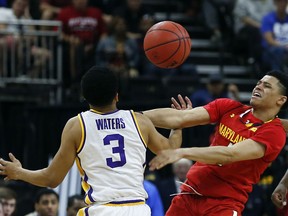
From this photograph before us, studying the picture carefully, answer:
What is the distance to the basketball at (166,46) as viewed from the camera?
8453mm

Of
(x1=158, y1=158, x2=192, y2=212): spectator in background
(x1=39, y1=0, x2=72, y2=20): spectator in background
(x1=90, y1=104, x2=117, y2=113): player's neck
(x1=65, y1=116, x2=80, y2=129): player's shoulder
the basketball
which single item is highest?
the basketball

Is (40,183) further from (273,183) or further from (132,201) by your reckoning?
(273,183)

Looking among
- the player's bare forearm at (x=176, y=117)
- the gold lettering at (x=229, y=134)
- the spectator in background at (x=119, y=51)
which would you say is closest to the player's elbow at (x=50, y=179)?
the player's bare forearm at (x=176, y=117)

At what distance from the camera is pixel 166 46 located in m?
8.45

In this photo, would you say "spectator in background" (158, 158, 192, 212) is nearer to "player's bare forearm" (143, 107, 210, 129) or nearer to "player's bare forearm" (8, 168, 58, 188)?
"player's bare forearm" (143, 107, 210, 129)

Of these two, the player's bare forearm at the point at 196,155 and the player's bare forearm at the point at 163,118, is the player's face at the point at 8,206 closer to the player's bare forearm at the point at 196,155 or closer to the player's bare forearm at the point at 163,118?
the player's bare forearm at the point at 163,118

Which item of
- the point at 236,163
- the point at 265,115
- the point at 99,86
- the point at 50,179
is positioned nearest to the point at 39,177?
the point at 50,179

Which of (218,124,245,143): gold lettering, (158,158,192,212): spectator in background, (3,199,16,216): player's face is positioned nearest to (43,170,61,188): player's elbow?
(218,124,245,143): gold lettering

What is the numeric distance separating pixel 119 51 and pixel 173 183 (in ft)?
10.3

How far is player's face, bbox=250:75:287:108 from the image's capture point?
26.2 ft

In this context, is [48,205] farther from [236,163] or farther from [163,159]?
[163,159]

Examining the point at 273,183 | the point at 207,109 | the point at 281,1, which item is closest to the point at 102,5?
the point at 281,1

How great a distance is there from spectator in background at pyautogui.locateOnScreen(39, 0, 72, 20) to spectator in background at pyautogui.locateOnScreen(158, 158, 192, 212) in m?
4.27

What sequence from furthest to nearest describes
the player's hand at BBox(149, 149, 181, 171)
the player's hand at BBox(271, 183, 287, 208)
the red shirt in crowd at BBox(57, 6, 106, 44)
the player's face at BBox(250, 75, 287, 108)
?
1. the red shirt in crowd at BBox(57, 6, 106, 44)
2. the player's hand at BBox(271, 183, 287, 208)
3. the player's face at BBox(250, 75, 287, 108)
4. the player's hand at BBox(149, 149, 181, 171)
